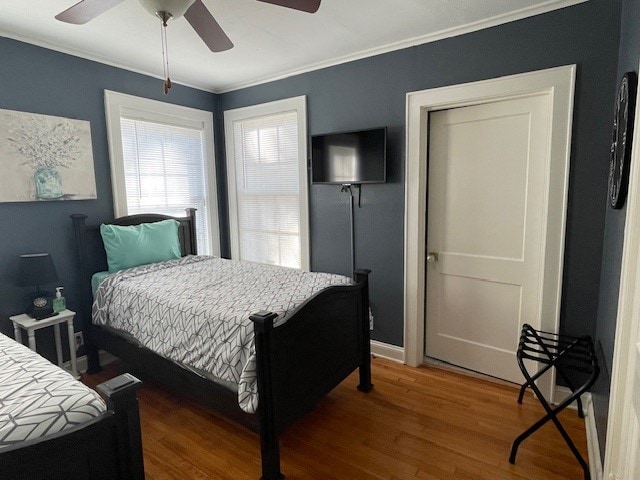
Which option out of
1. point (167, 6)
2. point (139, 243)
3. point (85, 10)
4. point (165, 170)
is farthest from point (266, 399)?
point (165, 170)

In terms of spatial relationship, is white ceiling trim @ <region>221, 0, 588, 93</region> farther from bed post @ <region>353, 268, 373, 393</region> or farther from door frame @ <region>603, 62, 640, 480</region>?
bed post @ <region>353, 268, 373, 393</region>

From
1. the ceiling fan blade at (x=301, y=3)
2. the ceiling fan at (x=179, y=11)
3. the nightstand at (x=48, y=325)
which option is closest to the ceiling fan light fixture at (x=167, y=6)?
the ceiling fan at (x=179, y=11)

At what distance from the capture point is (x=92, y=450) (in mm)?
1061

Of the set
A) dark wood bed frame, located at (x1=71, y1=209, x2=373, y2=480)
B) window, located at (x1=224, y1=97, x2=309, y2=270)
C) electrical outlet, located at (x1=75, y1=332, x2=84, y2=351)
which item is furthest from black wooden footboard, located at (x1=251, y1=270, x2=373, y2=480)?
electrical outlet, located at (x1=75, y1=332, x2=84, y2=351)

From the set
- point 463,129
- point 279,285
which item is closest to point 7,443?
point 279,285

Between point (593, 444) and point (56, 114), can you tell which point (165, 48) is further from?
point (593, 444)

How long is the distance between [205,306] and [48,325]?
52.4 inches

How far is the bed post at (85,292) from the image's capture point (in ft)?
9.04

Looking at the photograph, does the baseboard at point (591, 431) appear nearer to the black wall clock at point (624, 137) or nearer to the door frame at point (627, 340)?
the door frame at point (627, 340)

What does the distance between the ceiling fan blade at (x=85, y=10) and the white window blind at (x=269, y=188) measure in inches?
74.3

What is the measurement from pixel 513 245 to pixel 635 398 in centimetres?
161

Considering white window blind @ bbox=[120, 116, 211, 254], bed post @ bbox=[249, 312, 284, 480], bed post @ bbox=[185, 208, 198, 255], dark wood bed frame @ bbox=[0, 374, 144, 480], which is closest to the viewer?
dark wood bed frame @ bbox=[0, 374, 144, 480]

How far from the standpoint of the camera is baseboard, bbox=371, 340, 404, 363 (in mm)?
3031

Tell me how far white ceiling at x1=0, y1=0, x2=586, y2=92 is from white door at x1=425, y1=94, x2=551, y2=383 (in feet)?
1.89
